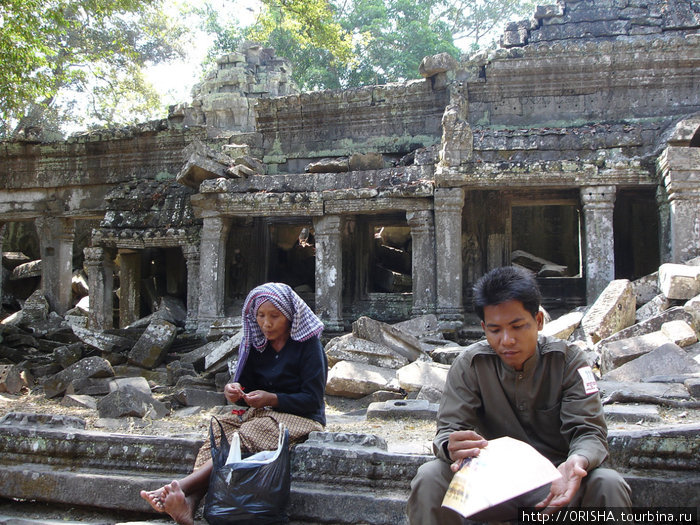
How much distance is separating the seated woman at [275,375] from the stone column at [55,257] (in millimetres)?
9535

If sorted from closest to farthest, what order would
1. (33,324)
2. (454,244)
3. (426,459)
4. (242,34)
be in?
1. (426,459)
2. (454,244)
3. (33,324)
4. (242,34)

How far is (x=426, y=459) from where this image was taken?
9.06 ft

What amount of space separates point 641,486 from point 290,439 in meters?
1.55

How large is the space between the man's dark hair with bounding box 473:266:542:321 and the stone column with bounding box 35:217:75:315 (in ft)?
35.4

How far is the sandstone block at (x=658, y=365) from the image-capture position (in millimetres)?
5035

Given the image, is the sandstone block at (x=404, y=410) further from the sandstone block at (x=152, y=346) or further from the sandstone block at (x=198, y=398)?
the sandstone block at (x=152, y=346)

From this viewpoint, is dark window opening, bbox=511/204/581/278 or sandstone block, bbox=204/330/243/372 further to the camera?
dark window opening, bbox=511/204/581/278

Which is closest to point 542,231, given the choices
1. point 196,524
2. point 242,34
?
point 196,524

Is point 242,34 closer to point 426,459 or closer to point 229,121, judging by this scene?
point 229,121

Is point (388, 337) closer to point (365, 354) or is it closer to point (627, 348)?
point (365, 354)

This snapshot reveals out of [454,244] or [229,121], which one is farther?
[229,121]

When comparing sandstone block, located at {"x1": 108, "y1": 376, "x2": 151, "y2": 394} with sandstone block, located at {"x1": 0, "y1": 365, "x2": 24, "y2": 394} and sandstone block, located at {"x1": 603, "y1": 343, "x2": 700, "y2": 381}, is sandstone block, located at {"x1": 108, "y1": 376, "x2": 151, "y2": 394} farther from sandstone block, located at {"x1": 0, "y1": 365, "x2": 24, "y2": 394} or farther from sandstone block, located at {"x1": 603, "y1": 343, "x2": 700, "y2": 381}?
sandstone block, located at {"x1": 603, "y1": 343, "x2": 700, "y2": 381}

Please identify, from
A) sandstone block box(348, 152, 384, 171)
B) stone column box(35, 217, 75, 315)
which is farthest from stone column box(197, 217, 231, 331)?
stone column box(35, 217, 75, 315)

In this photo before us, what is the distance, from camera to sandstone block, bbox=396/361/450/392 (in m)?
5.37
